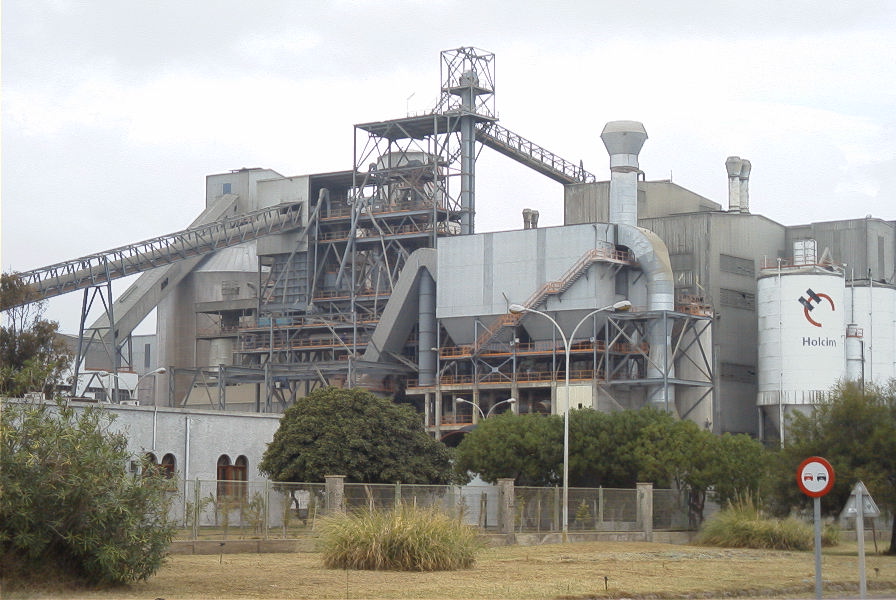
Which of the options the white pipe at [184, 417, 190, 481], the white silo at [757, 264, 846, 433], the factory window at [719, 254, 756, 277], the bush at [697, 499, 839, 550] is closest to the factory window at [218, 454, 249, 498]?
the white pipe at [184, 417, 190, 481]

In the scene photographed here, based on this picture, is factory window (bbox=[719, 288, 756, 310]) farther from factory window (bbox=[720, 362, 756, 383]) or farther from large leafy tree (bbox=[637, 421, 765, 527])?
large leafy tree (bbox=[637, 421, 765, 527])

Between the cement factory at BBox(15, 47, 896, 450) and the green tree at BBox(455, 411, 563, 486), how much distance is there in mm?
7886

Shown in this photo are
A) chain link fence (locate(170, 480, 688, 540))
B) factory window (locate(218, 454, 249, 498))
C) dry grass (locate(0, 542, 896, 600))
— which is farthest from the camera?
factory window (locate(218, 454, 249, 498))

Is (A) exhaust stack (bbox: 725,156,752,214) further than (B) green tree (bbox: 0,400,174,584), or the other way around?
(A) exhaust stack (bbox: 725,156,752,214)

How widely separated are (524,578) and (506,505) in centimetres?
1638

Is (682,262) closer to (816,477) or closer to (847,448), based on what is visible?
(847,448)

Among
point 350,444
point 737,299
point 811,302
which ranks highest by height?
point 737,299

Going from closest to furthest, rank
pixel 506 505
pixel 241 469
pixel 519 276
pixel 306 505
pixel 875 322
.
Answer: pixel 306 505
pixel 506 505
pixel 241 469
pixel 519 276
pixel 875 322

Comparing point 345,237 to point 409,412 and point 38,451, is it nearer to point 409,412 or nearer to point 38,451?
point 409,412

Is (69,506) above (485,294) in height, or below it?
below

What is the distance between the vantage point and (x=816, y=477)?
69.7 feet

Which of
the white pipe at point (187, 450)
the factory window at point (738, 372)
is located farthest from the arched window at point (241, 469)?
the factory window at point (738, 372)

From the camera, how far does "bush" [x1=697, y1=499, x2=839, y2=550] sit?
4322cm

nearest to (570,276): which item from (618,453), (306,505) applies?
(618,453)
